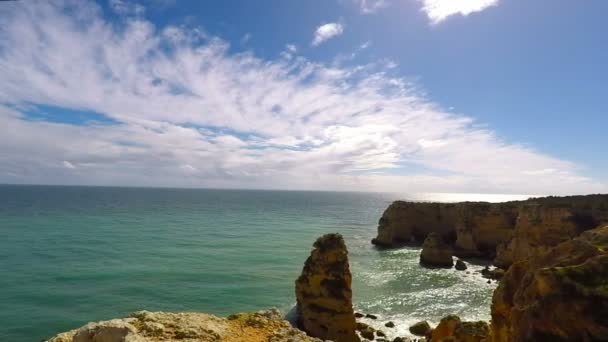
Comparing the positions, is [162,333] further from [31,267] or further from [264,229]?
[264,229]

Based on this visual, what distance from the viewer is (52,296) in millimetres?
35938

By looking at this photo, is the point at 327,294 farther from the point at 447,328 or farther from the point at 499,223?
the point at 499,223

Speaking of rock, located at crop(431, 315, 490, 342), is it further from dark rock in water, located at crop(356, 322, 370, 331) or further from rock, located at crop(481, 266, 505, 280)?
rock, located at crop(481, 266, 505, 280)

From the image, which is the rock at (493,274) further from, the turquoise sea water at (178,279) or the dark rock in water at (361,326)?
the dark rock in water at (361,326)

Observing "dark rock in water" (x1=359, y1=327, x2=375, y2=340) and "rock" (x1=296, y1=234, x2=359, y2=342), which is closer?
"rock" (x1=296, y1=234, x2=359, y2=342)

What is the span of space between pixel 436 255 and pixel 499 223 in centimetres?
1791

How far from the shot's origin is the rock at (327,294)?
27.5 meters

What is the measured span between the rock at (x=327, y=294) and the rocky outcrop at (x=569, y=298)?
1882 centimetres

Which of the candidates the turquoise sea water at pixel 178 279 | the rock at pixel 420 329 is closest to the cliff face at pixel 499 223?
the turquoise sea water at pixel 178 279

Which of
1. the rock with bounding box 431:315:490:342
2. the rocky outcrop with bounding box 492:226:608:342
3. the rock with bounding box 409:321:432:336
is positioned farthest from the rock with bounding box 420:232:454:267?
the rocky outcrop with bounding box 492:226:608:342

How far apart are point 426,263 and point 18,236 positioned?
80.4 m

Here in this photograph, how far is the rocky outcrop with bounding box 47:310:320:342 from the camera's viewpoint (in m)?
11.3

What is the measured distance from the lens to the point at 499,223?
64562 millimetres

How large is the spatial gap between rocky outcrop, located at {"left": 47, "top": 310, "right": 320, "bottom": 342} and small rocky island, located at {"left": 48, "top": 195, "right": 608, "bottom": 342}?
Result: 0.03 metres
